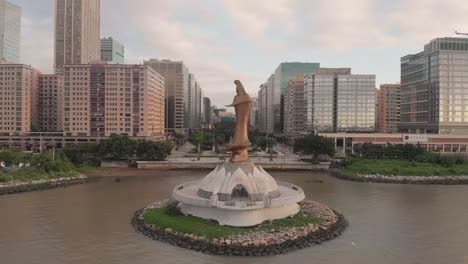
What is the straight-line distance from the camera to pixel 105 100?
96.1 metres

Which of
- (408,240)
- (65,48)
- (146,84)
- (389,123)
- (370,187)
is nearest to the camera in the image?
(408,240)

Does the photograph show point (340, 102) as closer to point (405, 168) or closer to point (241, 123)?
point (405, 168)

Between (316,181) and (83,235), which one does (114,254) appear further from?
(316,181)

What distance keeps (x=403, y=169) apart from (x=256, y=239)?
4044 cm

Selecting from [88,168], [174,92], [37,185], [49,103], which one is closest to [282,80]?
[174,92]

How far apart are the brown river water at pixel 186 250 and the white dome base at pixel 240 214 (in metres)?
4.10

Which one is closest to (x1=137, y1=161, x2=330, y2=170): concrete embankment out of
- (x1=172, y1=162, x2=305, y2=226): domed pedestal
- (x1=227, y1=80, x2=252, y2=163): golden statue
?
(x1=172, y1=162, x2=305, y2=226): domed pedestal

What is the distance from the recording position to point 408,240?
25562 millimetres

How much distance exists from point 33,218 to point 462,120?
91.3m

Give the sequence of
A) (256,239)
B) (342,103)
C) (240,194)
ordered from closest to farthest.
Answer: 1. (256,239)
2. (240,194)
3. (342,103)

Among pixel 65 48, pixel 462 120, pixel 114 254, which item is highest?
pixel 65 48

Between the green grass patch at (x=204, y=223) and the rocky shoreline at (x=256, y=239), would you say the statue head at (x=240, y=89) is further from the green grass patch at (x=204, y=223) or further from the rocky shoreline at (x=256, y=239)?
the rocky shoreline at (x=256, y=239)

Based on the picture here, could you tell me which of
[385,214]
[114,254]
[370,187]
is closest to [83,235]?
[114,254]

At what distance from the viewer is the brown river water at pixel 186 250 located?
22.3 metres
